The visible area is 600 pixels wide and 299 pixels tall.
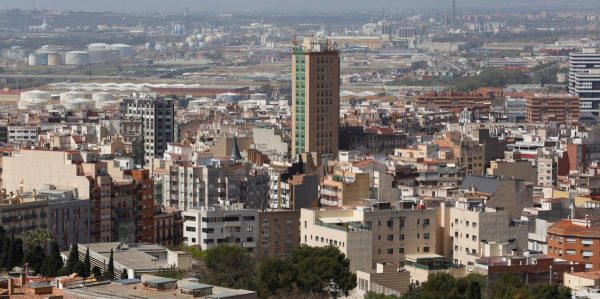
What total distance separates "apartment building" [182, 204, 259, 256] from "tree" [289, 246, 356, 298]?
527 centimetres

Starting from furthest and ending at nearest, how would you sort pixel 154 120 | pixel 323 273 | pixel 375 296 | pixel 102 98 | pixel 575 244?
pixel 102 98
pixel 154 120
pixel 575 244
pixel 323 273
pixel 375 296

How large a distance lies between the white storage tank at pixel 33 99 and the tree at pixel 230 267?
61985 mm

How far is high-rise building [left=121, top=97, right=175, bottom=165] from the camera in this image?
5934 cm

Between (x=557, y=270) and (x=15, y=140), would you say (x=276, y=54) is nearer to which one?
(x=15, y=140)

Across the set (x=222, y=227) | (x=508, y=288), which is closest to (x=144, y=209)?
(x=222, y=227)

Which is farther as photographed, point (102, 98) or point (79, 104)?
point (102, 98)

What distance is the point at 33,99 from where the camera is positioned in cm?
9894

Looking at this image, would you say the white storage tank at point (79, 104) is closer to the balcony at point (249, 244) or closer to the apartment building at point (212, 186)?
the apartment building at point (212, 186)

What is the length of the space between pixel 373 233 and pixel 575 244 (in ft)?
11.0

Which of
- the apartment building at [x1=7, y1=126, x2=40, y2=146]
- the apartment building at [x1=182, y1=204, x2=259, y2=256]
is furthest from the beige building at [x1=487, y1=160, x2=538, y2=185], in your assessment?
the apartment building at [x1=7, y1=126, x2=40, y2=146]

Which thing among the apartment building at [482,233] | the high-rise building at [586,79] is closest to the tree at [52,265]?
the apartment building at [482,233]

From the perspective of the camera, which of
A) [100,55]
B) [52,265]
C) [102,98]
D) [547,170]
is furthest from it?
[100,55]

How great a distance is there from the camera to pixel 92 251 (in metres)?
32.2

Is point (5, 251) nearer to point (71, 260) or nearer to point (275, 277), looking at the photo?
point (71, 260)
